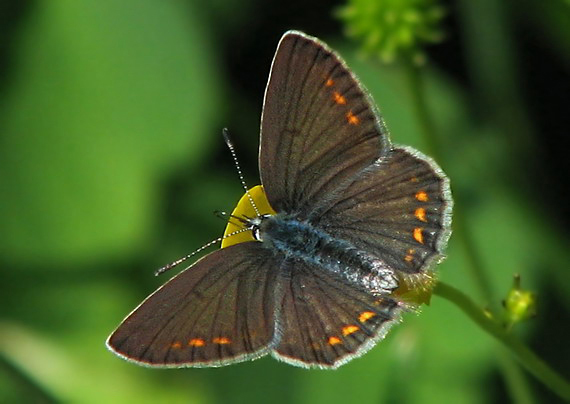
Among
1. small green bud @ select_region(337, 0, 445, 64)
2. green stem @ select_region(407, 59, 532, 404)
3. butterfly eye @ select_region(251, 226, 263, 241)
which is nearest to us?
butterfly eye @ select_region(251, 226, 263, 241)

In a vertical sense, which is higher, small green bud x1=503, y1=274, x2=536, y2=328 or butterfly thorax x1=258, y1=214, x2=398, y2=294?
butterfly thorax x1=258, y1=214, x2=398, y2=294

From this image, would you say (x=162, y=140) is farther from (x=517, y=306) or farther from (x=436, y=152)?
(x=517, y=306)

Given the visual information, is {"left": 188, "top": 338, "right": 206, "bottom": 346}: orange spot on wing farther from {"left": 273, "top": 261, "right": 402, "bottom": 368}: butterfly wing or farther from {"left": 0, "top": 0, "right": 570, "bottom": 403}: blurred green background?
{"left": 0, "top": 0, "right": 570, "bottom": 403}: blurred green background

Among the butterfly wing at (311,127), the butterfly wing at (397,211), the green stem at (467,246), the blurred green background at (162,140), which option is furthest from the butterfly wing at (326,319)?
the blurred green background at (162,140)

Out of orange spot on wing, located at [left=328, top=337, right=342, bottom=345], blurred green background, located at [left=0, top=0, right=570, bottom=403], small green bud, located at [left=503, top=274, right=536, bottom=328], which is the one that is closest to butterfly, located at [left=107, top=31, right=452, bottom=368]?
orange spot on wing, located at [left=328, top=337, right=342, bottom=345]

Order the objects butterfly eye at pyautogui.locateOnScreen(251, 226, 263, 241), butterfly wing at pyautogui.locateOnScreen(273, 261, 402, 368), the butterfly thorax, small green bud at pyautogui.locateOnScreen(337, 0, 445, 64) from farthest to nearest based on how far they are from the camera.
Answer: small green bud at pyautogui.locateOnScreen(337, 0, 445, 64)
butterfly eye at pyautogui.locateOnScreen(251, 226, 263, 241)
the butterfly thorax
butterfly wing at pyautogui.locateOnScreen(273, 261, 402, 368)

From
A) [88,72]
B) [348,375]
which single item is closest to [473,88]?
[348,375]

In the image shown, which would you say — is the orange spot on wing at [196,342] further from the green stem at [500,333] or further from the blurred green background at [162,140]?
the blurred green background at [162,140]
